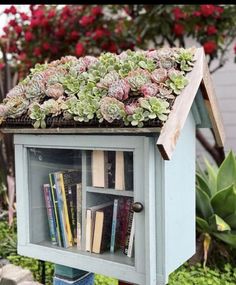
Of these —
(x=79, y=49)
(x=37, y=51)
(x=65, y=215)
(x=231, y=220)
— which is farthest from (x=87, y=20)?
(x=65, y=215)

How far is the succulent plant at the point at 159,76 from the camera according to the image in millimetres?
1398

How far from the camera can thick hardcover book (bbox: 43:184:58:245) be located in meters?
1.70

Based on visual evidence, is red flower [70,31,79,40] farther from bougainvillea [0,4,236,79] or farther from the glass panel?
the glass panel

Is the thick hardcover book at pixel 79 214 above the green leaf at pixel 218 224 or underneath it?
above

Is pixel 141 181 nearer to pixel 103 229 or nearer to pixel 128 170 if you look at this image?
pixel 128 170

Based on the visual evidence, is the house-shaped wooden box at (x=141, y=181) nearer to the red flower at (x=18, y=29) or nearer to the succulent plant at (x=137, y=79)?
the succulent plant at (x=137, y=79)

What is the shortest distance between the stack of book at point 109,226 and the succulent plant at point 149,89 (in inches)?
15.3

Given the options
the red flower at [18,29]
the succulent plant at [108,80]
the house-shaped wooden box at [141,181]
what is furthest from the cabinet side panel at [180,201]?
the red flower at [18,29]

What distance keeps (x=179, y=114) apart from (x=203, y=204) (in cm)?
121

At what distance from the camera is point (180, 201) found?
156 centimetres

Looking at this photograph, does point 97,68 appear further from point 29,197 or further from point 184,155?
point 29,197

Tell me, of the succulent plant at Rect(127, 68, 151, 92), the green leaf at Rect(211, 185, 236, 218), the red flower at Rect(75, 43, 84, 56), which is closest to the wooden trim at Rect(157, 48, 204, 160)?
the succulent plant at Rect(127, 68, 151, 92)

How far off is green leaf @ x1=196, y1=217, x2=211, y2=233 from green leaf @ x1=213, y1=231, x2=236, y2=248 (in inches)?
2.0

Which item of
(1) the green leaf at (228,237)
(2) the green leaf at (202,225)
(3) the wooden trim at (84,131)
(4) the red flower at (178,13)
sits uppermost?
(4) the red flower at (178,13)
